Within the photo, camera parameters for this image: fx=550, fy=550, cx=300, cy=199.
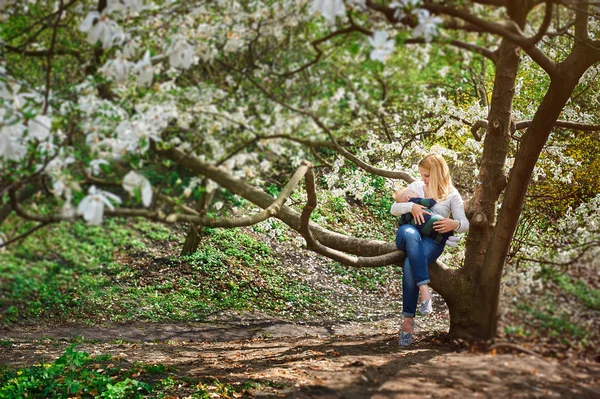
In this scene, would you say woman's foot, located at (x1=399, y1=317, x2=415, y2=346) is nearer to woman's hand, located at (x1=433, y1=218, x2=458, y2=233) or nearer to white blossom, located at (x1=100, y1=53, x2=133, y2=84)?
woman's hand, located at (x1=433, y1=218, x2=458, y2=233)

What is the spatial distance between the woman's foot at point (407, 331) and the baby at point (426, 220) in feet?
2.51

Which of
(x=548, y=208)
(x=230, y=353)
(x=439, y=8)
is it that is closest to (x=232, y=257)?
(x=230, y=353)

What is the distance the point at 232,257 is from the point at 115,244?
2.16m

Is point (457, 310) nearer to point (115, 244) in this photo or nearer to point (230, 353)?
point (230, 353)

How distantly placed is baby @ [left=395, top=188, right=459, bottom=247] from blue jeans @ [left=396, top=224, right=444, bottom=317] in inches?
1.9

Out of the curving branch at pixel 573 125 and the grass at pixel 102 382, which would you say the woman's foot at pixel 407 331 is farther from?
the curving branch at pixel 573 125

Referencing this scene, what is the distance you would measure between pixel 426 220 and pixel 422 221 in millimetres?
37

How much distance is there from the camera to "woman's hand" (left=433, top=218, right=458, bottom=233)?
4.64 m

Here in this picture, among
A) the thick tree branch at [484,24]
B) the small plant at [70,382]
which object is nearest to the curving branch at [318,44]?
the thick tree branch at [484,24]

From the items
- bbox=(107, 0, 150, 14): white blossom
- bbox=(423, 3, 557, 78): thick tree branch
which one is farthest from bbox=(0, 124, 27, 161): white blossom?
bbox=(423, 3, 557, 78): thick tree branch

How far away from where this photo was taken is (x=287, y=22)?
12.5ft

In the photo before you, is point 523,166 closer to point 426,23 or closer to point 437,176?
point 437,176

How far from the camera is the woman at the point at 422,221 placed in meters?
4.68

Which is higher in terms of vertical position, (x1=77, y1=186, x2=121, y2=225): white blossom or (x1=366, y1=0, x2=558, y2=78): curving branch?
(x1=366, y1=0, x2=558, y2=78): curving branch
